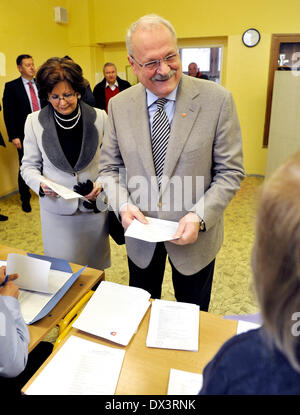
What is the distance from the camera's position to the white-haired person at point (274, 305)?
0.41m

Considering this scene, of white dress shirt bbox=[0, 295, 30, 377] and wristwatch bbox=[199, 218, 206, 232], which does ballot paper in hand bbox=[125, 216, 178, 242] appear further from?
white dress shirt bbox=[0, 295, 30, 377]

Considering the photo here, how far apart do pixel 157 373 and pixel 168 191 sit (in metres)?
0.75

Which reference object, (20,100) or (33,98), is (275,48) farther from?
(20,100)

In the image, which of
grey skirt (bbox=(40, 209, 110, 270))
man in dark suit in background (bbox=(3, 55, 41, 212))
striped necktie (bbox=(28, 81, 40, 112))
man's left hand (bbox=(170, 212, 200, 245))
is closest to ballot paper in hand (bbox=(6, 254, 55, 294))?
man's left hand (bbox=(170, 212, 200, 245))

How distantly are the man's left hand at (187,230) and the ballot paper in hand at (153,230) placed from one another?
0.03 m

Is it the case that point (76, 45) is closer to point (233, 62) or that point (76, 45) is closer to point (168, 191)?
point (233, 62)

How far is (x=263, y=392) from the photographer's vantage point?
0.48 m

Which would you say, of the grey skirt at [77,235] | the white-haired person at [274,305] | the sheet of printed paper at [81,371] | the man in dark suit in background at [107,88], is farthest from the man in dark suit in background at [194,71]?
the white-haired person at [274,305]

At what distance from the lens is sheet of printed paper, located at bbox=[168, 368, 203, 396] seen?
0.93 m

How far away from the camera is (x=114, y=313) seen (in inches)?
48.4

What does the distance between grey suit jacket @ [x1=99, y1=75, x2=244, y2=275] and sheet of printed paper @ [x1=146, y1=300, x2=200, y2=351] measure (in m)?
0.32

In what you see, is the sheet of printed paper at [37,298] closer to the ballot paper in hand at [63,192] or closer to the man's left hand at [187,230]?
the ballot paper in hand at [63,192]

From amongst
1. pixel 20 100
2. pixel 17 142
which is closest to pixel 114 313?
pixel 17 142
